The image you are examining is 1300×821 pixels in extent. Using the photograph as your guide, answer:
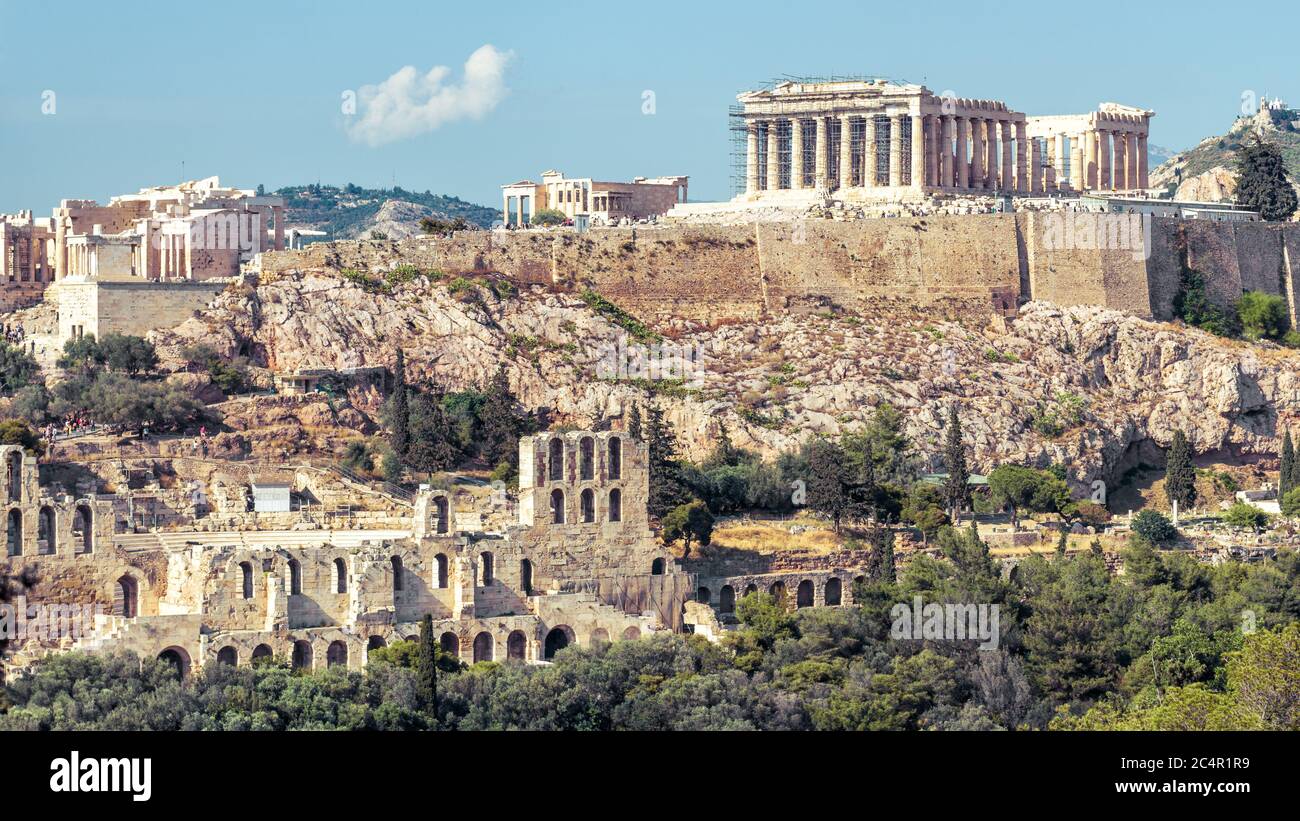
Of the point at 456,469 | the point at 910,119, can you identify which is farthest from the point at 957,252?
the point at 456,469

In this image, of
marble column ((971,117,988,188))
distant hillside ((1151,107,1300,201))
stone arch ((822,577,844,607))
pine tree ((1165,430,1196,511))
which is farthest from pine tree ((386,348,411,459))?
distant hillside ((1151,107,1300,201))

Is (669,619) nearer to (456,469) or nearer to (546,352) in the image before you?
(456,469)

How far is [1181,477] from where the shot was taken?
77.0 m

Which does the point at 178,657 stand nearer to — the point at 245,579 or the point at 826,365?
the point at 245,579

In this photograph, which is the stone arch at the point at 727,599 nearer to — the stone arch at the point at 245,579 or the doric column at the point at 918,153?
the stone arch at the point at 245,579

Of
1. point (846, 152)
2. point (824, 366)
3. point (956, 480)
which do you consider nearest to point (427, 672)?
point (956, 480)

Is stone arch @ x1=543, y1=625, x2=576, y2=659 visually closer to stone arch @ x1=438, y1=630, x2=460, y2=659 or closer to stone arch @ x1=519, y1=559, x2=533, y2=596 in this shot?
stone arch @ x1=519, y1=559, x2=533, y2=596

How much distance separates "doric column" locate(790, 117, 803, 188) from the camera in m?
94.4

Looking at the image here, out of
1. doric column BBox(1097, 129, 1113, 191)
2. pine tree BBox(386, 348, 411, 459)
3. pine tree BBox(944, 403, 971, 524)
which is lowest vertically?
pine tree BBox(944, 403, 971, 524)

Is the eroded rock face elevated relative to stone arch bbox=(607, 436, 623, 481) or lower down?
elevated

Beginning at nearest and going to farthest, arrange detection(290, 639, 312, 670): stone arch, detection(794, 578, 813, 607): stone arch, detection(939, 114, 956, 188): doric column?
1. detection(290, 639, 312, 670): stone arch
2. detection(794, 578, 813, 607): stone arch
3. detection(939, 114, 956, 188): doric column

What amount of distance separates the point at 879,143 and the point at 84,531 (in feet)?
145

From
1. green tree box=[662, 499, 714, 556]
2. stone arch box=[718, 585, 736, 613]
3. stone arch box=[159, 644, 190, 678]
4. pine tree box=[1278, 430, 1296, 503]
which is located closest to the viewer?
stone arch box=[159, 644, 190, 678]

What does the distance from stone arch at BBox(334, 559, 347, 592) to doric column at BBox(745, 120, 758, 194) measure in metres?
42.5
